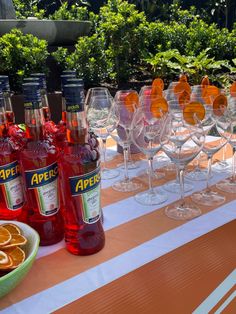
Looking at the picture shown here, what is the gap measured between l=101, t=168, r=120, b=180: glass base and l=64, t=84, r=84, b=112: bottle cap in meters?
0.49

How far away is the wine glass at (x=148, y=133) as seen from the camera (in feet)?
2.95

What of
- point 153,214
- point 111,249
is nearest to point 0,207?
point 111,249

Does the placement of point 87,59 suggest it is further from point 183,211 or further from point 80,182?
point 80,182

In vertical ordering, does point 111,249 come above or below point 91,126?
below

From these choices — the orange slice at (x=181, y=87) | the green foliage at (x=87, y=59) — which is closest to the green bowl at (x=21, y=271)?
the orange slice at (x=181, y=87)

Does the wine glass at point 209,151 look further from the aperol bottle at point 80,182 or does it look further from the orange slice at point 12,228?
the orange slice at point 12,228

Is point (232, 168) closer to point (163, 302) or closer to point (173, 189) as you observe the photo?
point (173, 189)

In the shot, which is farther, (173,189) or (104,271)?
(173,189)

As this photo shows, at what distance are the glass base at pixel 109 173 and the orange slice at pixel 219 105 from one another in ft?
1.18

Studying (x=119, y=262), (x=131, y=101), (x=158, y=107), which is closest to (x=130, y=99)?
(x=131, y=101)

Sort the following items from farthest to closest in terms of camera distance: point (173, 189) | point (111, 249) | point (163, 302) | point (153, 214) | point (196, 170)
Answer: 1. point (196, 170)
2. point (173, 189)
3. point (153, 214)
4. point (111, 249)
5. point (163, 302)

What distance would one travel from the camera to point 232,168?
107 cm

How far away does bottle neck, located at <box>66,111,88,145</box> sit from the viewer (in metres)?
0.67

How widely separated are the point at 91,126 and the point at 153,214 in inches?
14.2
